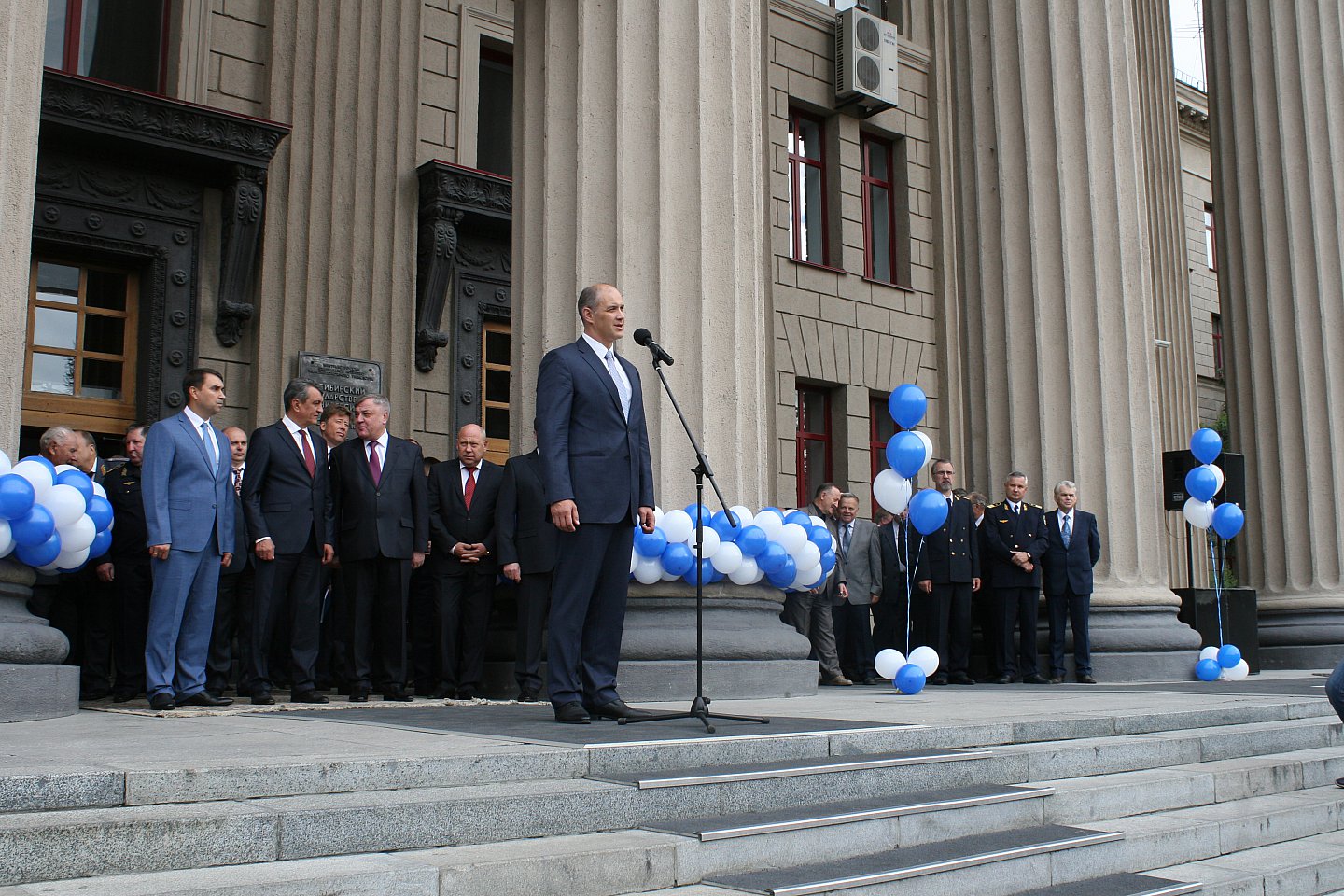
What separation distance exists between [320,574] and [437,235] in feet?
22.2

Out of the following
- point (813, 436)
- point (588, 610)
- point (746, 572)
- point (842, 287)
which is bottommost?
point (588, 610)

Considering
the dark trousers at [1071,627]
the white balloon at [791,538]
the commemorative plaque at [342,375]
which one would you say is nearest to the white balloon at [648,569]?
the white balloon at [791,538]

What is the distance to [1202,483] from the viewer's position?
13.1 meters

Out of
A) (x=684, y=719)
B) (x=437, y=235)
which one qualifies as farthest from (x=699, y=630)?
(x=437, y=235)

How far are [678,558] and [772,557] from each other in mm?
931

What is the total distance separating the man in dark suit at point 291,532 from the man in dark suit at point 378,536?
19cm

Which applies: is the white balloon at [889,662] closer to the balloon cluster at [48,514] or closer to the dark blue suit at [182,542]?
the dark blue suit at [182,542]

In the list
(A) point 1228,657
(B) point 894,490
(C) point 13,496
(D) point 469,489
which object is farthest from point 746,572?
(A) point 1228,657

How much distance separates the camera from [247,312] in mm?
13680

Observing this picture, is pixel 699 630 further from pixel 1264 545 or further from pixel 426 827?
pixel 1264 545

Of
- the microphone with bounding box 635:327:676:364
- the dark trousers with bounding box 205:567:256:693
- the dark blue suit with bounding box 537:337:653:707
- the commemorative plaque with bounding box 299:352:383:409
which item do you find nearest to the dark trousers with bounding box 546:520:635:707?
the dark blue suit with bounding box 537:337:653:707

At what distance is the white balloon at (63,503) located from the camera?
6.95 m

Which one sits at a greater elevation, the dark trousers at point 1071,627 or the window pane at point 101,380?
the window pane at point 101,380

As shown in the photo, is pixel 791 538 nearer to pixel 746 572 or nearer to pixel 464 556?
pixel 746 572
